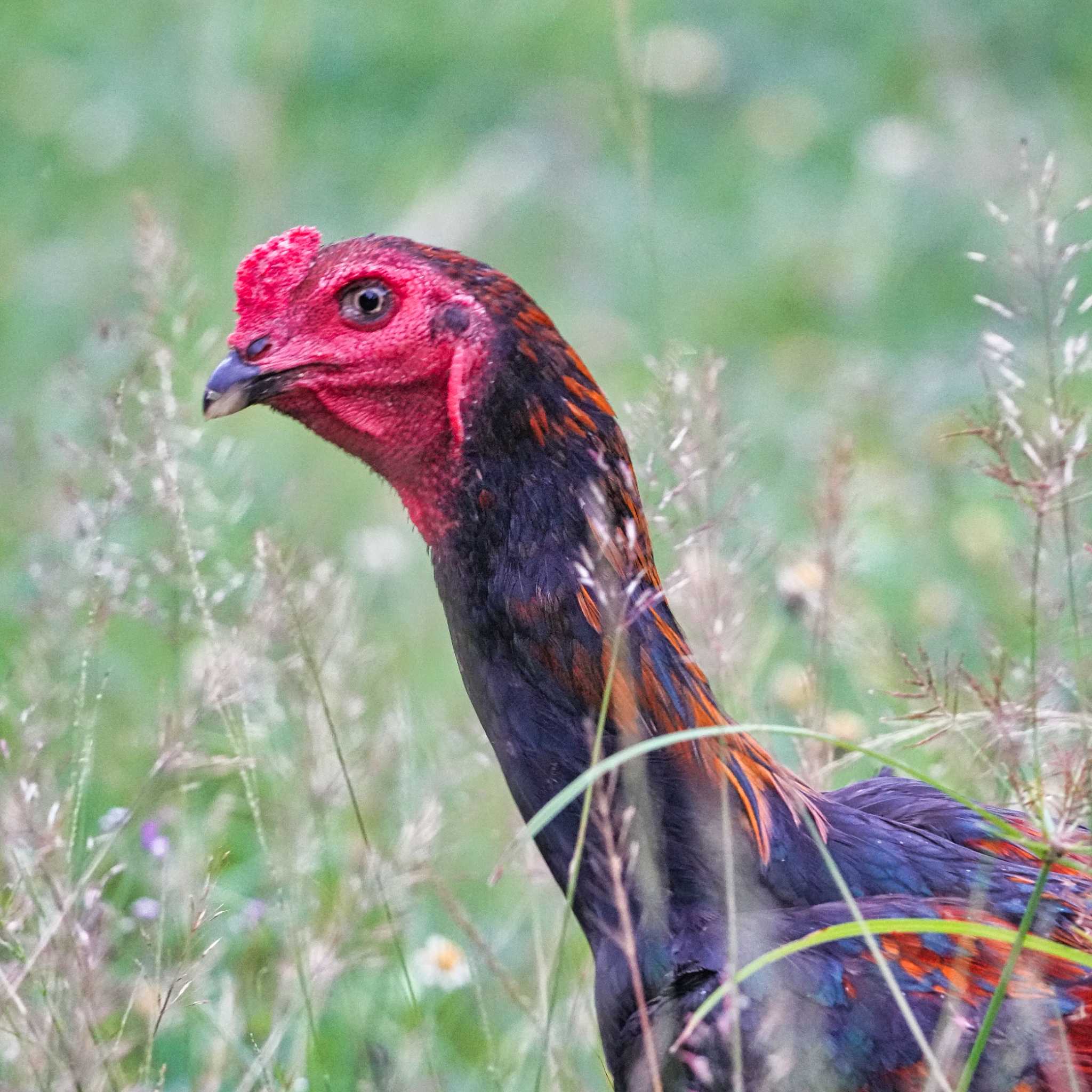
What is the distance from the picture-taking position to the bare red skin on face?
7.60ft

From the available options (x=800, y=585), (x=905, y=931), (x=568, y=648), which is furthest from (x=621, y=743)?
(x=800, y=585)

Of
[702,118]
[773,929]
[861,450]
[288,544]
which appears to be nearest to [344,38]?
[702,118]

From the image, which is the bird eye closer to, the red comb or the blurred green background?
the red comb

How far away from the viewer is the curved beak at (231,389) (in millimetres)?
2398

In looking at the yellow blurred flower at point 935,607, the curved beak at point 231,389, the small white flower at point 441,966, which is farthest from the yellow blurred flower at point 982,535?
the curved beak at point 231,389

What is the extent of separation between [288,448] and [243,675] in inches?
99.9

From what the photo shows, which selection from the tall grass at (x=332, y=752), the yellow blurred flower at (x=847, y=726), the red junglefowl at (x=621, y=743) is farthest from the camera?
the yellow blurred flower at (x=847, y=726)

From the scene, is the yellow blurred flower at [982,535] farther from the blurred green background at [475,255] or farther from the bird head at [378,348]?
the bird head at [378,348]

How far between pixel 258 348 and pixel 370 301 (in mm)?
181

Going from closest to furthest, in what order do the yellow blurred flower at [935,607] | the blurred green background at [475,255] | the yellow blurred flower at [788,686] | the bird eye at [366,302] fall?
the bird eye at [366,302] → the blurred green background at [475,255] → the yellow blurred flower at [788,686] → the yellow blurred flower at [935,607]

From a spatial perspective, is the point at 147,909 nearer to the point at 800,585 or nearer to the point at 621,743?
the point at 621,743

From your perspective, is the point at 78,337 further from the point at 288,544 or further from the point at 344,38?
the point at 288,544

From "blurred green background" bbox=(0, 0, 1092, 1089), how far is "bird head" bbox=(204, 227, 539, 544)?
1.03ft

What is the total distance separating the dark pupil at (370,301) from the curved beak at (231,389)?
0.17 m
